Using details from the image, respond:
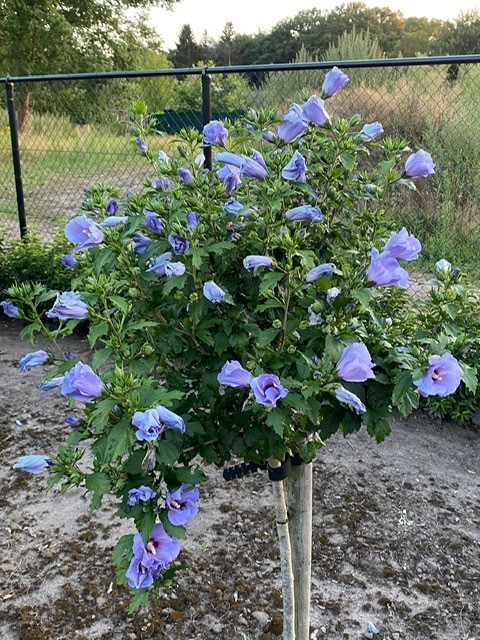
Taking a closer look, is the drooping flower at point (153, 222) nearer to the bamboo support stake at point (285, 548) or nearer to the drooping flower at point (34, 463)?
the drooping flower at point (34, 463)

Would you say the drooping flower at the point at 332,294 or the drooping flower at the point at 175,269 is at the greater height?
the drooping flower at the point at 175,269

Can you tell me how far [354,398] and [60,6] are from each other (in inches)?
887

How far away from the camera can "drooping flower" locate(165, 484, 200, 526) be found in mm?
1165

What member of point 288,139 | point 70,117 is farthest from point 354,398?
point 70,117

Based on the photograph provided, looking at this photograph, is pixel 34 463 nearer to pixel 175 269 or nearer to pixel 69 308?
pixel 69 308

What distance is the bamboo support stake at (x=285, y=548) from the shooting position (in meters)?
1.60

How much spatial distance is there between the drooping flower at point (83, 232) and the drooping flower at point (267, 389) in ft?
1.50

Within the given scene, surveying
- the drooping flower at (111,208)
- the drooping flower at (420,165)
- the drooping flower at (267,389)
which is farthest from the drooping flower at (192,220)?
the drooping flower at (420,165)

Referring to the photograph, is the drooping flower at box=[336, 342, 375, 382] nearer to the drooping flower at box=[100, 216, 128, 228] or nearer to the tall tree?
the drooping flower at box=[100, 216, 128, 228]

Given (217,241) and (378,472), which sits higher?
(217,241)

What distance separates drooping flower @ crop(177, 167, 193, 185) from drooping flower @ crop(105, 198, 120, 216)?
164 millimetres

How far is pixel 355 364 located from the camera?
1094mm

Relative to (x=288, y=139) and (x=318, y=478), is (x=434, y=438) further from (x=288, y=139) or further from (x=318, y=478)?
(x=288, y=139)

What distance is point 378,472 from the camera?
3.38 m
